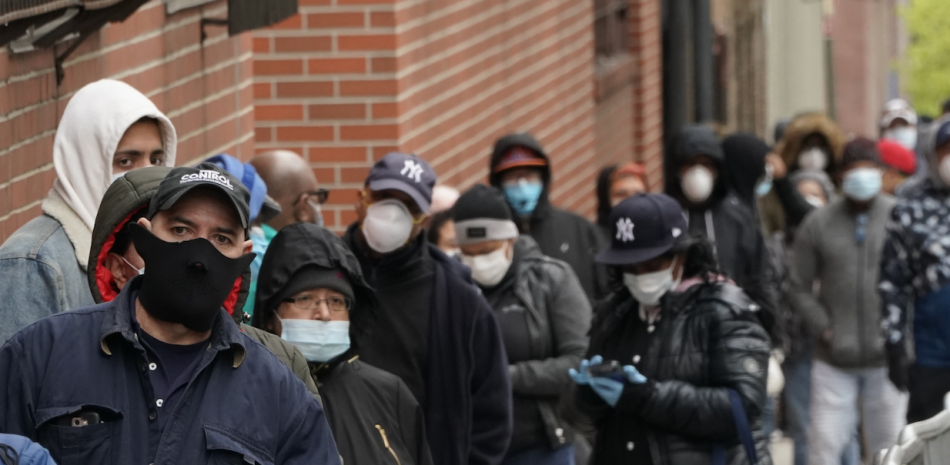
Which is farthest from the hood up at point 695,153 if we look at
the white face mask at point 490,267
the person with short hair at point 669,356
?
the person with short hair at point 669,356

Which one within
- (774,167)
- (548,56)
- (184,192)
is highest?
(184,192)

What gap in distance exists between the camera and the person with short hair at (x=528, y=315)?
19.0 feet

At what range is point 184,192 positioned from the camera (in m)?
2.78

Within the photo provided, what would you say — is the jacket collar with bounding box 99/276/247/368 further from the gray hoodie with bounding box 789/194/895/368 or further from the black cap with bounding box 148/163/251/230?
the gray hoodie with bounding box 789/194/895/368

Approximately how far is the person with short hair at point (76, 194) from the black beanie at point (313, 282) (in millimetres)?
447

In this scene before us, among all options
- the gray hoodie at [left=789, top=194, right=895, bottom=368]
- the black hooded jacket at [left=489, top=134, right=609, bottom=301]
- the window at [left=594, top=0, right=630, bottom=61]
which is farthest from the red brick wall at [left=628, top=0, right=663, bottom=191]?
the black hooded jacket at [left=489, top=134, right=609, bottom=301]

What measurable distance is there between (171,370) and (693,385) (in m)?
2.48

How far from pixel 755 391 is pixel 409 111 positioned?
2707mm

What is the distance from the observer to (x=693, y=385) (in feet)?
16.1

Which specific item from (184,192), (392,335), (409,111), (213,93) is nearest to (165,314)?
(184,192)

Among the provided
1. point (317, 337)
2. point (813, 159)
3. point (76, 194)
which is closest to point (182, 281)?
point (76, 194)

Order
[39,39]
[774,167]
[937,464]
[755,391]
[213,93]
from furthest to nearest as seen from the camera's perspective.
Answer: [774,167]
[213,93]
[755,391]
[39,39]
[937,464]

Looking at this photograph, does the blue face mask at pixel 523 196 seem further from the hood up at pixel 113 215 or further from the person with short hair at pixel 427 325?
the hood up at pixel 113 215

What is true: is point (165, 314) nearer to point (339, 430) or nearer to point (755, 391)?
point (339, 430)
